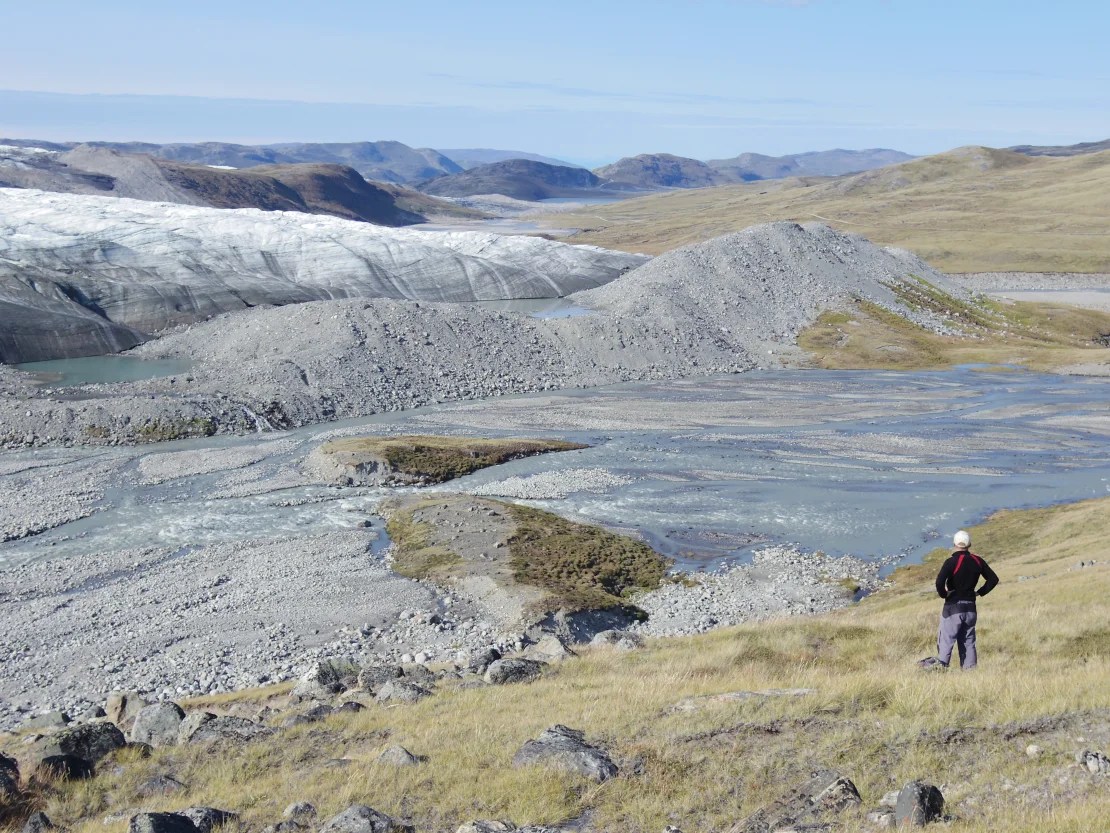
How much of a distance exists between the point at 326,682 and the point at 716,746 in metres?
14.5

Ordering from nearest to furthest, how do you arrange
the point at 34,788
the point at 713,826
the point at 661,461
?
the point at 713,826 → the point at 34,788 → the point at 661,461

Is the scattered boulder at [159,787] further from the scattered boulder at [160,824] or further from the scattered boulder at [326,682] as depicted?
the scattered boulder at [326,682]

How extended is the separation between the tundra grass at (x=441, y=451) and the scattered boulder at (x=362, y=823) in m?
46.1

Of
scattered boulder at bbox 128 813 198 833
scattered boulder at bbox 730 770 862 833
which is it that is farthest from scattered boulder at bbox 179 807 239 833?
scattered boulder at bbox 730 770 862 833

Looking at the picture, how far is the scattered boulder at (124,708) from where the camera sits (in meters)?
25.2

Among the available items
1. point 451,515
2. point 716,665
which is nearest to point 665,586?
point 451,515

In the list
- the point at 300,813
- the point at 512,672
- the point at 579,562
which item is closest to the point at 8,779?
the point at 300,813

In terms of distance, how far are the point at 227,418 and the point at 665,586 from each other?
42.8 metres

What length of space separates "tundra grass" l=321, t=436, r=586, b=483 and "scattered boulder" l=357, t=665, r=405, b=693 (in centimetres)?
3363

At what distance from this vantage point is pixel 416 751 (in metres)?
18.0

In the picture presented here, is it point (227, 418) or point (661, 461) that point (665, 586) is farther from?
point (227, 418)

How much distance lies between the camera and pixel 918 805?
42.1 feet

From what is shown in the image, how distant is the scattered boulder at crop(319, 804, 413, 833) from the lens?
14.6 m

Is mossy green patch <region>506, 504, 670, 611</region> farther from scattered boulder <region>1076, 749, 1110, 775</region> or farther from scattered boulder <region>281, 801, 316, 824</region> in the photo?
scattered boulder <region>1076, 749, 1110, 775</region>
